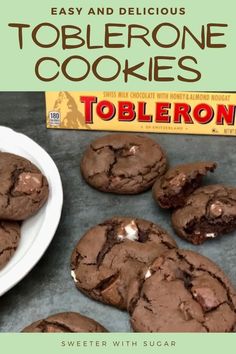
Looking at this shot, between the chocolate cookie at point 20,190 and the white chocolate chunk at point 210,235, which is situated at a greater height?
the chocolate cookie at point 20,190

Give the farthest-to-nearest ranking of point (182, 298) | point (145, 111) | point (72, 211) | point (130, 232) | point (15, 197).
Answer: point (145, 111) < point (72, 211) < point (130, 232) < point (15, 197) < point (182, 298)

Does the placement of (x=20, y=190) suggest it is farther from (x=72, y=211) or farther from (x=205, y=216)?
(x=205, y=216)

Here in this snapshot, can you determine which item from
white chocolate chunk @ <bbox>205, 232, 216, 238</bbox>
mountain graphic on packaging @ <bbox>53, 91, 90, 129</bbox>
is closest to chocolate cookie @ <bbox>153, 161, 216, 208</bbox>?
white chocolate chunk @ <bbox>205, 232, 216, 238</bbox>

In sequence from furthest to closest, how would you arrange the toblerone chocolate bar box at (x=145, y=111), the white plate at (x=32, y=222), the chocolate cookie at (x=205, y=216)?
the toblerone chocolate bar box at (x=145, y=111) < the chocolate cookie at (x=205, y=216) < the white plate at (x=32, y=222)

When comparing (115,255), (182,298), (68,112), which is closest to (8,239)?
(115,255)

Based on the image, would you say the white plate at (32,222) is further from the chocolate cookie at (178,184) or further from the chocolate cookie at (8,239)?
the chocolate cookie at (178,184)

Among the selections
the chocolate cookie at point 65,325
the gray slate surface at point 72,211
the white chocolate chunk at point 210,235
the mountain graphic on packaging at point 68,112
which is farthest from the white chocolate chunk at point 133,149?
the chocolate cookie at point 65,325

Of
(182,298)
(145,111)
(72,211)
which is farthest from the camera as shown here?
(145,111)

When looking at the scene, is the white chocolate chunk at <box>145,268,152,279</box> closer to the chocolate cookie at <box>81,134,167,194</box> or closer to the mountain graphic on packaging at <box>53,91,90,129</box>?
the chocolate cookie at <box>81,134,167,194</box>
